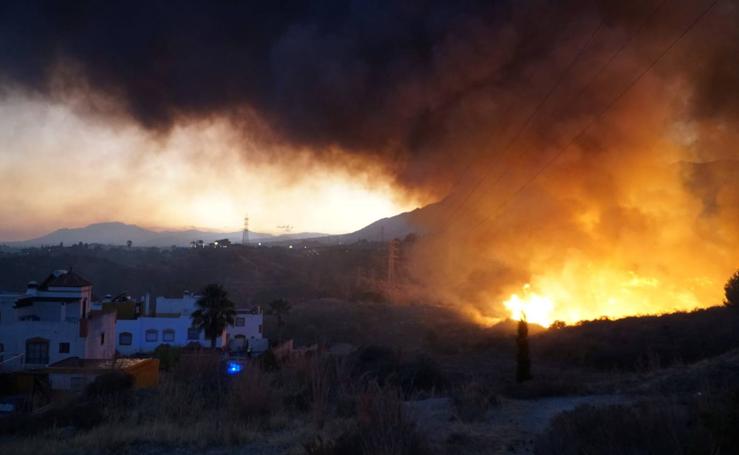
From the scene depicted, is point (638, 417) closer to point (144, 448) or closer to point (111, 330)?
point (144, 448)

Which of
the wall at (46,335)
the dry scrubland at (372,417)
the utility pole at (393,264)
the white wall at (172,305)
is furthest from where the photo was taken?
the utility pole at (393,264)

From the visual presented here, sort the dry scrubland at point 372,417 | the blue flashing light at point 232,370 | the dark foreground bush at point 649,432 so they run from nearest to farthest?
the dark foreground bush at point 649,432, the dry scrubland at point 372,417, the blue flashing light at point 232,370

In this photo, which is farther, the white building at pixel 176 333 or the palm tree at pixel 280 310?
the palm tree at pixel 280 310

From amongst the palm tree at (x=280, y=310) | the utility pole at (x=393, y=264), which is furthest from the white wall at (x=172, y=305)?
the utility pole at (x=393, y=264)

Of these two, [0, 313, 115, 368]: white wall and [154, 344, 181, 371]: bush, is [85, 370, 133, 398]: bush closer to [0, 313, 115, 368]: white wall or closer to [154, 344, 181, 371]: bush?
[154, 344, 181, 371]: bush

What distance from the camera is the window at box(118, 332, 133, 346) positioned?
34.3 metres

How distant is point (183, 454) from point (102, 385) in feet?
24.4

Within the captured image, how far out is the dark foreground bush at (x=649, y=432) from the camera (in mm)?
5262

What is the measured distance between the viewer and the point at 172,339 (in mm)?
35438

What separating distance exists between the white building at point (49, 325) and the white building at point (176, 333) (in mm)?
6130

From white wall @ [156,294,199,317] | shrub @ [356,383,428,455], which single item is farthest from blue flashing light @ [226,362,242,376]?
white wall @ [156,294,199,317]

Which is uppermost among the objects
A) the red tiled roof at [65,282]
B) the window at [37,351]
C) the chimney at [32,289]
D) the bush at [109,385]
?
the red tiled roof at [65,282]

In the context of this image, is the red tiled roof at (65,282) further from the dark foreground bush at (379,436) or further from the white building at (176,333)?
the dark foreground bush at (379,436)

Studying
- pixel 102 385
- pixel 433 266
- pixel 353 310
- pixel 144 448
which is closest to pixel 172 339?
pixel 353 310
